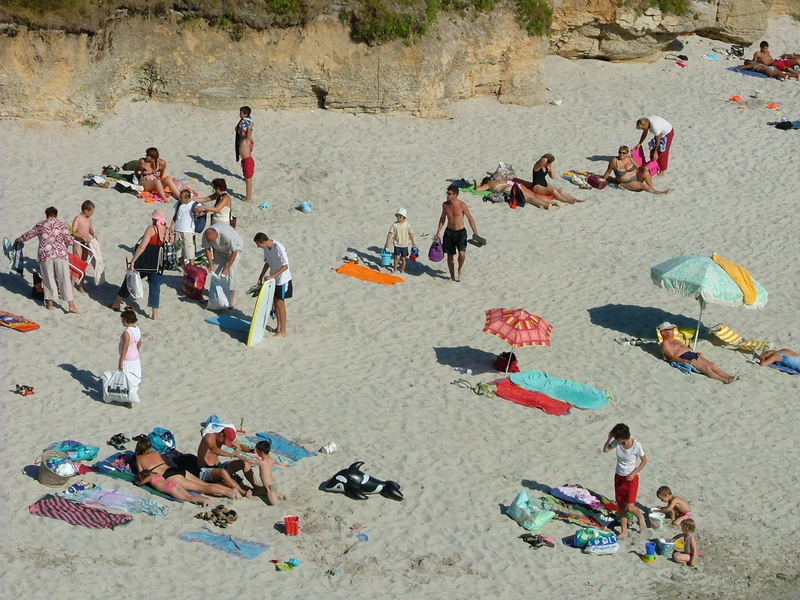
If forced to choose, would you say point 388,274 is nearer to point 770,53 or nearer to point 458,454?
point 458,454

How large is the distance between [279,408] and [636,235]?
8164 millimetres

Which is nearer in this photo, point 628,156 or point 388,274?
point 388,274

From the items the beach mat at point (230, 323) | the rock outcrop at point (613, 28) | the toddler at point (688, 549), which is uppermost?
the rock outcrop at point (613, 28)

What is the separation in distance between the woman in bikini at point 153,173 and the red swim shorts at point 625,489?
9219mm

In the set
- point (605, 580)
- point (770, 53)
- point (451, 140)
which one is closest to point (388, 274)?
point (451, 140)

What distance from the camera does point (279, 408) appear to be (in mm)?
15086

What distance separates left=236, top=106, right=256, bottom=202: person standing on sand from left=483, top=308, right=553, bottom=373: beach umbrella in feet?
19.7

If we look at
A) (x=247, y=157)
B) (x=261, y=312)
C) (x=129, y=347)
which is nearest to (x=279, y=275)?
(x=261, y=312)

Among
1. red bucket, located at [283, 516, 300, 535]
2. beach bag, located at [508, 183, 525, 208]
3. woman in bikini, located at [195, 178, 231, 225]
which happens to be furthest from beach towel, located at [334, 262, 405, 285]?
red bucket, located at [283, 516, 300, 535]

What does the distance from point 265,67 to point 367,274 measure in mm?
6241

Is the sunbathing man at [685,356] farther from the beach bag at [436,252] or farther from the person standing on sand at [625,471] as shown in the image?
the person standing on sand at [625,471]

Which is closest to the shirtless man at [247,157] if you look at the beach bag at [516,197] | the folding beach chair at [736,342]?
the beach bag at [516,197]

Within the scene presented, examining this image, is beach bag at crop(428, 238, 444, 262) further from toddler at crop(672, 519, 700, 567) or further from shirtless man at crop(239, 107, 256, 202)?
toddler at crop(672, 519, 700, 567)

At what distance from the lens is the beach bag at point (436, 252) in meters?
18.8
